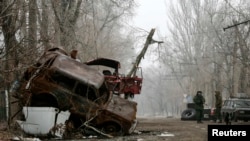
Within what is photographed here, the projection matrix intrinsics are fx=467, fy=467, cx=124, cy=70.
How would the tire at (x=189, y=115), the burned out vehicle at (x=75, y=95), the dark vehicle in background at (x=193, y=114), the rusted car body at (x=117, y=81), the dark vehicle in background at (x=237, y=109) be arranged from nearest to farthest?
1. the burned out vehicle at (x=75, y=95)
2. the rusted car body at (x=117, y=81)
3. the dark vehicle in background at (x=237, y=109)
4. the dark vehicle in background at (x=193, y=114)
5. the tire at (x=189, y=115)

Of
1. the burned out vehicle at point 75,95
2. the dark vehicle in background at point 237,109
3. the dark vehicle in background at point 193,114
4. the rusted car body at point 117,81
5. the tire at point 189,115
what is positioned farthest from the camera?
the tire at point 189,115

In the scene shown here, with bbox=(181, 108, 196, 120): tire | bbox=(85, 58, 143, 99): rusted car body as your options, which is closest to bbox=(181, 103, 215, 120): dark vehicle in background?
bbox=(181, 108, 196, 120): tire

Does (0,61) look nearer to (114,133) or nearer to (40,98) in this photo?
(40,98)

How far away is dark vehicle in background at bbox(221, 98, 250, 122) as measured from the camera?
27.8 m

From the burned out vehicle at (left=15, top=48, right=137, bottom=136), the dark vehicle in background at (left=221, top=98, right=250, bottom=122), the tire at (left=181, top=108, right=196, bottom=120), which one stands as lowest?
the tire at (left=181, top=108, right=196, bottom=120)

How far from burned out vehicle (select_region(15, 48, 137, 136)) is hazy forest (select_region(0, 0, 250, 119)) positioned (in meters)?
0.78

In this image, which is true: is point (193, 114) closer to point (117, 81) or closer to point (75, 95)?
point (117, 81)

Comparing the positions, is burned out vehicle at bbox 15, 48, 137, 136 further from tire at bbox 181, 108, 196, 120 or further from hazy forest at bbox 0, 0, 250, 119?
tire at bbox 181, 108, 196, 120

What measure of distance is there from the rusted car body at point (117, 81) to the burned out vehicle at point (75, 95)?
208 cm

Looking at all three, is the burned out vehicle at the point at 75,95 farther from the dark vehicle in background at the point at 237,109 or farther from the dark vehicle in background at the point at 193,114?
the dark vehicle in background at the point at 193,114

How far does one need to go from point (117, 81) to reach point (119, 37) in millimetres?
40064

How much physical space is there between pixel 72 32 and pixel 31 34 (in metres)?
6.56

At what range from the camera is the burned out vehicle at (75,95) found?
15.6m

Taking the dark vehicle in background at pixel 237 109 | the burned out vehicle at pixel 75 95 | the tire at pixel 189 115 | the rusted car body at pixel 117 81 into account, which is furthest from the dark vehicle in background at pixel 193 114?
the burned out vehicle at pixel 75 95
